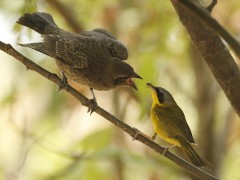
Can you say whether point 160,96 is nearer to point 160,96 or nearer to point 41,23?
point 160,96

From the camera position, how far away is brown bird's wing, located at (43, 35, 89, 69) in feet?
8.04

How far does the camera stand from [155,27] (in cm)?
351

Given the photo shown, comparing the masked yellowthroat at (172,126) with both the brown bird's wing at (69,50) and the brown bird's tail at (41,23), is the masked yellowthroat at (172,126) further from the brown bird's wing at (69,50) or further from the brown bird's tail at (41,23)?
the brown bird's tail at (41,23)

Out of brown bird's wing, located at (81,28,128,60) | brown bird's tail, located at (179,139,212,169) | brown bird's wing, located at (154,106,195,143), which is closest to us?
brown bird's tail, located at (179,139,212,169)

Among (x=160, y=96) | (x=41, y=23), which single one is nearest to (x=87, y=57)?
(x=41, y=23)

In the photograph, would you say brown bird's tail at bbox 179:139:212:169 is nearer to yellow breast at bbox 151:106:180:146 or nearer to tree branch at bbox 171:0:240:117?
yellow breast at bbox 151:106:180:146

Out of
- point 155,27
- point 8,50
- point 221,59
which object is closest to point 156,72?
point 221,59

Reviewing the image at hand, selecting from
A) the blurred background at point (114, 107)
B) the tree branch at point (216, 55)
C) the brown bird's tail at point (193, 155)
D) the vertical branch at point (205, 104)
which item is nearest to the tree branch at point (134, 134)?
the brown bird's tail at point (193, 155)

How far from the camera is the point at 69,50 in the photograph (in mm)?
2518

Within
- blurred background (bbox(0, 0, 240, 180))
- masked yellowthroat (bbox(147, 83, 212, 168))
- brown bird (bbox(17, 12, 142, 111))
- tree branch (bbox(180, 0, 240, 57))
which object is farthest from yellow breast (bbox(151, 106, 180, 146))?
tree branch (bbox(180, 0, 240, 57))

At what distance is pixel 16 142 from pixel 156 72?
231 centimetres

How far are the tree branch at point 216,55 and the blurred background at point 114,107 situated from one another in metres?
0.57

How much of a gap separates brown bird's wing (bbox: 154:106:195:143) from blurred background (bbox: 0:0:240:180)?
0.57ft

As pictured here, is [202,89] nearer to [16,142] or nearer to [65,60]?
[65,60]
